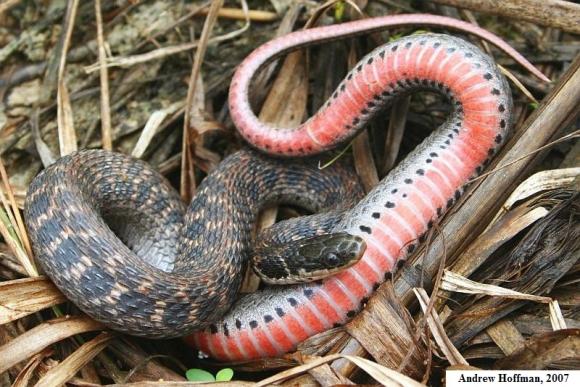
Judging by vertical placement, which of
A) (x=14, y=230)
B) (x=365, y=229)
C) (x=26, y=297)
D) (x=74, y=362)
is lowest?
(x=365, y=229)

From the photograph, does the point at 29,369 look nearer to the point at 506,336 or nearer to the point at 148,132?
the point at 148,132

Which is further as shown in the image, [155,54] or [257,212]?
[155,54]

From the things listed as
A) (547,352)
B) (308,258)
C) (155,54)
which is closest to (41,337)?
(308,258)

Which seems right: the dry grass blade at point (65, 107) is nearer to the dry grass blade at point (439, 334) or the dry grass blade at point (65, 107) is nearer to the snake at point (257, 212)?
the snake at point (257, 212)

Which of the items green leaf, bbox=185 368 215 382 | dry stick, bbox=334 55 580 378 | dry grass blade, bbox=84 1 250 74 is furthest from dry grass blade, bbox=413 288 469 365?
dry grass blade, bbox=84 1 250 74

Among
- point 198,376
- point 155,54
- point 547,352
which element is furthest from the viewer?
point 155,54

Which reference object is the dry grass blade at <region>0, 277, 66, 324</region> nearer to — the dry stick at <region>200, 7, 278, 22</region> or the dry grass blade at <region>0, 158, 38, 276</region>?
the dry grass blade at <region>0, 158, 38, 276</region>

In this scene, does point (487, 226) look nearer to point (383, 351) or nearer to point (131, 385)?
point (383, 351)
